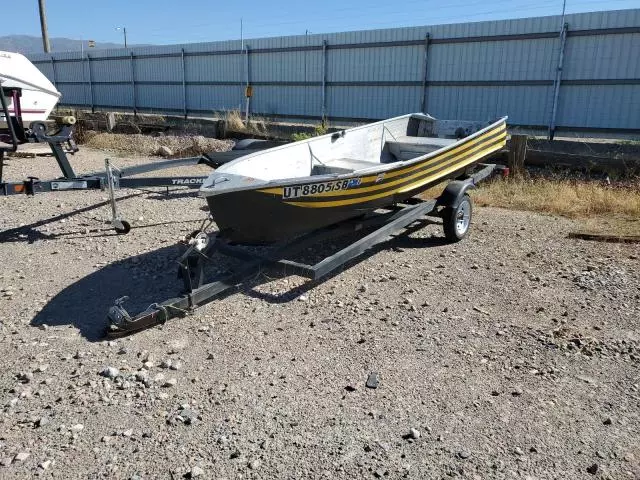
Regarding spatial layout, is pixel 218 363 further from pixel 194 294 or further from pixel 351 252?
pixel 351 252

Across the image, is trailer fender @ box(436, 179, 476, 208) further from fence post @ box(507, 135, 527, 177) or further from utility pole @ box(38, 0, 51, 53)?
utility pole @ box(38, 0, 51, 53)

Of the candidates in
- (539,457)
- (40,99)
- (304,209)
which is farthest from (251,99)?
(539,457)

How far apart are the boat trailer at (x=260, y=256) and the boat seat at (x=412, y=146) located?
1.00m

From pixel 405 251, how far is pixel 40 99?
7.50 meters

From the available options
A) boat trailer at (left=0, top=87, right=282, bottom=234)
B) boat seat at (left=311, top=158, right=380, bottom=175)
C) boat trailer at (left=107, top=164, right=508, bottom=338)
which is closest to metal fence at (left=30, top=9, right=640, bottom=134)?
boat trailer at (left=107, top=164, right=508, bottom=338)

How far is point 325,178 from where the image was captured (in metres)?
4.88

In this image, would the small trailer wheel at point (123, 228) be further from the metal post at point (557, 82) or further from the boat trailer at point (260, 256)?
the metal post at point (557, 82)

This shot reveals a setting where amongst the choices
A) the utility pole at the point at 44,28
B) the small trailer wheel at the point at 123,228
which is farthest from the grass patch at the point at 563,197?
the utility pole at the point at 44,28

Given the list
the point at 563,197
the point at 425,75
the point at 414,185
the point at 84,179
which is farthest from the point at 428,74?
the point at 84,179

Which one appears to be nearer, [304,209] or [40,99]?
[304,209]

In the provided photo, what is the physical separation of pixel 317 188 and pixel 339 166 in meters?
1.78

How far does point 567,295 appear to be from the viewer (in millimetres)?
5062

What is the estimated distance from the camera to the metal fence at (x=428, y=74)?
10.7 metres

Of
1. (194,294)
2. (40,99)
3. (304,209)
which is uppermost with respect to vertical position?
(40,99)
